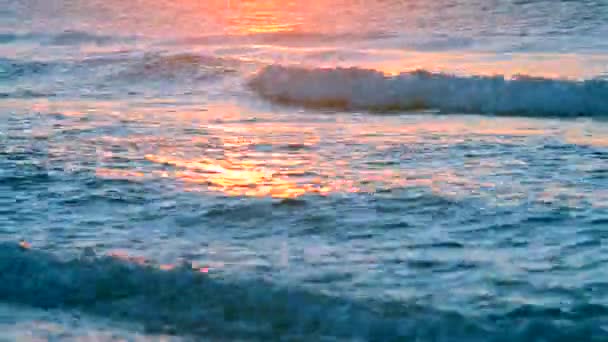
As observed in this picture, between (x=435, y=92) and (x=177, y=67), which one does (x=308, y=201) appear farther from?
(x=177, y=67)

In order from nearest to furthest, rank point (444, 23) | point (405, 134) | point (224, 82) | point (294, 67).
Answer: point (405, 134) < point (224, 82) < point (294, 67) < point (444, 23)

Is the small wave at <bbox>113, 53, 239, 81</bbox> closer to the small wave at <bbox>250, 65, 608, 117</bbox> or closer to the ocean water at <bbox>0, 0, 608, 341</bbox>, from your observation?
the ocean water at <bbox>0, 0, 608, 341</bbox>

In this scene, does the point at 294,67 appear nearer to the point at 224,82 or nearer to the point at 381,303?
the point at 224,82

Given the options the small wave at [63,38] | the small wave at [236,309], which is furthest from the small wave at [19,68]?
the small wave at [236,309]

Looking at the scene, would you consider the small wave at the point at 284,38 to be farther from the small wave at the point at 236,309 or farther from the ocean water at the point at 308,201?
the small wave at the point at 236,309

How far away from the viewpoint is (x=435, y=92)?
12.1 metres

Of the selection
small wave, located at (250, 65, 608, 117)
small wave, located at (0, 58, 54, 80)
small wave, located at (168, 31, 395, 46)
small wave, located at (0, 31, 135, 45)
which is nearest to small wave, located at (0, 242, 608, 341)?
small wave, located at (250, 65, 608, 117)

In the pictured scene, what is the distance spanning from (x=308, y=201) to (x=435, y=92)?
6201 mm

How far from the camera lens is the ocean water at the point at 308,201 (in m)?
4.49

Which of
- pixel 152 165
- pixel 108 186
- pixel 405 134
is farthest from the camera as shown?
pixel 405 134

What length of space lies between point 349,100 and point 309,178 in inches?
206

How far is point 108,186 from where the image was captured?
6.73 metres

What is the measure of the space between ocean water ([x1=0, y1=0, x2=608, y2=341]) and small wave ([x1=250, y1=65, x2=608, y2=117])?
4cm

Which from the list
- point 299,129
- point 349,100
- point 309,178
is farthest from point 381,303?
point 349,100
